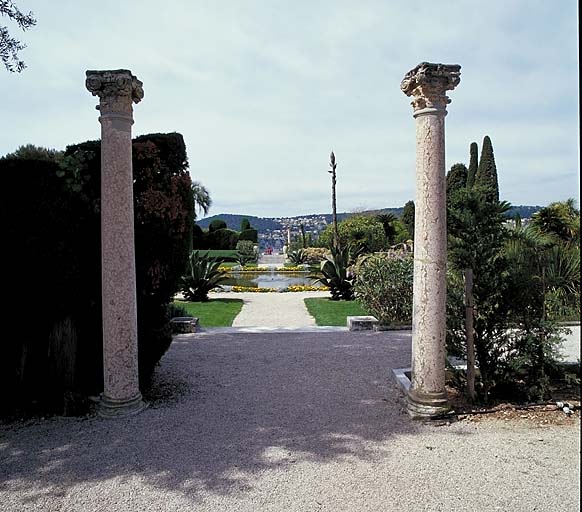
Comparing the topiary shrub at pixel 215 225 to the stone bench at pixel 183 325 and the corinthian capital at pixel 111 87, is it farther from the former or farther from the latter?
the corinthian capital at pixel 111 87

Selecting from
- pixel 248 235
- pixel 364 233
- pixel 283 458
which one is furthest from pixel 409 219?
pixel 283 458

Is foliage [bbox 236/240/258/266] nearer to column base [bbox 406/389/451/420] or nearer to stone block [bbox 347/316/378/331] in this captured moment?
stone block [bbox 347/316/378/331]

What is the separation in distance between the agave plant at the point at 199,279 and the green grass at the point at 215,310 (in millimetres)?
295

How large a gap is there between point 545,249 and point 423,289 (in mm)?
1533

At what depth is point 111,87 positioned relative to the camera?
448cm

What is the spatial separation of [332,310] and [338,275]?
194 cm

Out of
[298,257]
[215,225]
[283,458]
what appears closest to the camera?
[283,458]

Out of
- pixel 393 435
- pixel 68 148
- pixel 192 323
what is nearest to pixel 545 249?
pixel 393 435

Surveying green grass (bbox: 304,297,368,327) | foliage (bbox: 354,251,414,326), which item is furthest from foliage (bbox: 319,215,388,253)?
foliage (bbox: 354,251,414,326)

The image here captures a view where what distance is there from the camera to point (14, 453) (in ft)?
12.5

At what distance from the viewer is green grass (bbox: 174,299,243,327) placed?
10.5 m

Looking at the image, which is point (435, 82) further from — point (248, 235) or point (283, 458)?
point (248, 235)

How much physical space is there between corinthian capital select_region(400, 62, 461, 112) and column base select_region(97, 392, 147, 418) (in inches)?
154

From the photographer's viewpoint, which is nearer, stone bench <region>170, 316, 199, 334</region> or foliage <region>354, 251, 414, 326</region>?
stone bench <region>170, 316, 199, 334</region>
